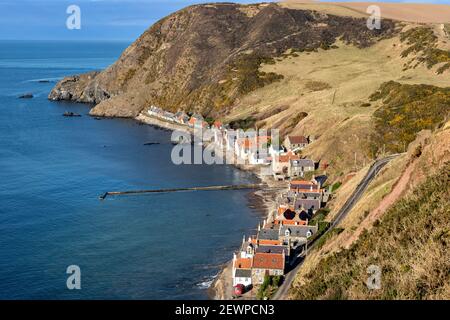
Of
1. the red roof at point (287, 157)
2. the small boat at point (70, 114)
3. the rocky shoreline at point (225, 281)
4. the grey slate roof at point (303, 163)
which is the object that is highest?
the small boat at point (70, 114)

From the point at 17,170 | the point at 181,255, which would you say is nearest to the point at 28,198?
the point at 17,170

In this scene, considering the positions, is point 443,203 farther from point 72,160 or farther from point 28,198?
point 72,160

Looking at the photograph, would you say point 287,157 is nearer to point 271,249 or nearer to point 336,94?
point 336,94

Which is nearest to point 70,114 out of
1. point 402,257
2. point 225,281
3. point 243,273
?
point 225,281

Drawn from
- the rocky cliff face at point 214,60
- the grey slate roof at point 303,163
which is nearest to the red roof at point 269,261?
the grey slate roof at point 303,163

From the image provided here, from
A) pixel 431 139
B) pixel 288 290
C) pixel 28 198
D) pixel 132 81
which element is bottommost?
pixel 288 290

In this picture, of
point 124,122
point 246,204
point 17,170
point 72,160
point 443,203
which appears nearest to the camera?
point 443,203

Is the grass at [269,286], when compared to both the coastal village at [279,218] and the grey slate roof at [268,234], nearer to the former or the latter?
the coastal village at [279,218]
